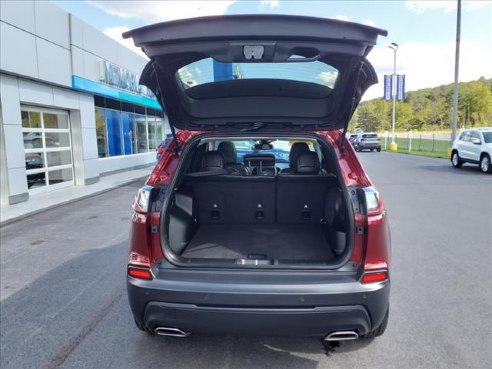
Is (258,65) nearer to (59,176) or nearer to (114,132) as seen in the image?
(59,176)

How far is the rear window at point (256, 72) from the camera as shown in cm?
251

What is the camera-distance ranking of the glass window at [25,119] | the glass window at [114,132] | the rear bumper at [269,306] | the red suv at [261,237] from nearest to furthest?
the red suv at [261,237] < the rear bumper at [269,306] < the glass window at [25,119] < the glass window at [114,132]

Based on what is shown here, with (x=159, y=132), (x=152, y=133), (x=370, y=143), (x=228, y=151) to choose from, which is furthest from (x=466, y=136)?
(x=370, y=143)

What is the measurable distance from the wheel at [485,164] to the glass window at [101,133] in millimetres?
14725

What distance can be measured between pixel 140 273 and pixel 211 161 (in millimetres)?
1542

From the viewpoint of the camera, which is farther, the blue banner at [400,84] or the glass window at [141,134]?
the blue banner at [400,84]

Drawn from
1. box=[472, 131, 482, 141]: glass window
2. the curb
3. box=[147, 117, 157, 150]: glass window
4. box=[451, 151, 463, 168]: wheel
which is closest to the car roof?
the curb

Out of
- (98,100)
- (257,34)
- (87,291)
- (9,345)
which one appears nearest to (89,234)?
(87,291)

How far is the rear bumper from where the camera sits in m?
2.23

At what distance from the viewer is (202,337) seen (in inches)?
119

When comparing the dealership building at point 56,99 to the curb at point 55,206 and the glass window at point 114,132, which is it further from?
the curb at point 55,206

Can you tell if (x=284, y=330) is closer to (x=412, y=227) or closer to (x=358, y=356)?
(x=358, y=356)

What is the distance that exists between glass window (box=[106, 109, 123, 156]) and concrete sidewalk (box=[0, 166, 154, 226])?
95.8 inches

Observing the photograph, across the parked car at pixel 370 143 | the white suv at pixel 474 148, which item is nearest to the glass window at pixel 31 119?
the white suv at pixel 474 148
